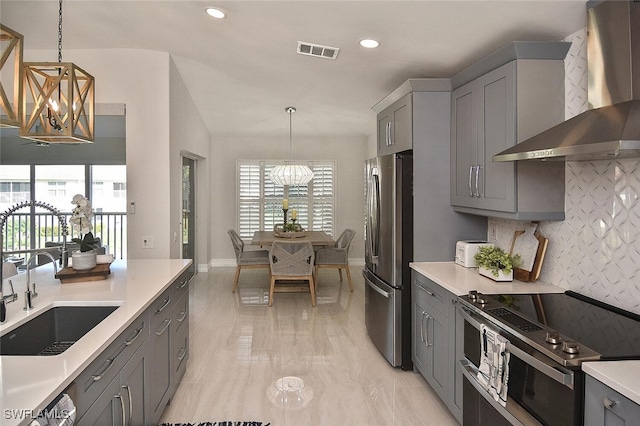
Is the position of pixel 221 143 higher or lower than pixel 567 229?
higher

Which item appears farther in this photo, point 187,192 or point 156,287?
point 187,192

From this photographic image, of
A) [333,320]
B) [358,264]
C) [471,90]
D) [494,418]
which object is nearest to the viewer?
[494,418]

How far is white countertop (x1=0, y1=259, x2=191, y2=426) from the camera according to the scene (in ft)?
3.78

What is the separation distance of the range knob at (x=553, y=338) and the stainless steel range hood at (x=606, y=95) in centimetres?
76

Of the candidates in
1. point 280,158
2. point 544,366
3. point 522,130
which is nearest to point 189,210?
point 280,158

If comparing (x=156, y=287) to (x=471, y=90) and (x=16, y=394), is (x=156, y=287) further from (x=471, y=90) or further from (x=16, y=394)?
(x=471, y=90)

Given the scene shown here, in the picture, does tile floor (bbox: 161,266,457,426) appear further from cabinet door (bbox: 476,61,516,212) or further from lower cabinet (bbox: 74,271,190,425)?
cabinet door (bbox: 476,61,516,212)

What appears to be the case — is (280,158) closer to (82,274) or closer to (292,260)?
(292,260)

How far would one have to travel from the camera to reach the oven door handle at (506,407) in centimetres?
171

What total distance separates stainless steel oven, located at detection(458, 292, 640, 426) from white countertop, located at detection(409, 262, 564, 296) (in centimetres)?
12

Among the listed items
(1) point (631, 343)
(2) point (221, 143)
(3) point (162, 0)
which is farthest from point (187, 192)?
(1) point (631, 343)

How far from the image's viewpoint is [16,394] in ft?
3.72

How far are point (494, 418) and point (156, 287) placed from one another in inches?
76.7

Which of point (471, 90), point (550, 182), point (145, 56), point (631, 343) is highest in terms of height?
point (145, 56)
